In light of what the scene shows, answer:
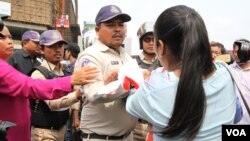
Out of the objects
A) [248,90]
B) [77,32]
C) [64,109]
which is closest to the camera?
[64,109]

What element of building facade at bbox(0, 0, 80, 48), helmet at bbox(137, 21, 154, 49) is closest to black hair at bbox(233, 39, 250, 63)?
helmet at bbox(137, 21, 154, 49)

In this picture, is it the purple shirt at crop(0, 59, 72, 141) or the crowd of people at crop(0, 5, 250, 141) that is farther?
the purple shirt at crop(0, 59, 72, 141)

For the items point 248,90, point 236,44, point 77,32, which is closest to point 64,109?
point 248,90

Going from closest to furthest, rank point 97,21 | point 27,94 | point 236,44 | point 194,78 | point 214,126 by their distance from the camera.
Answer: point 194,78, point 214,126, point 27,94, point 97,21, point 236,44

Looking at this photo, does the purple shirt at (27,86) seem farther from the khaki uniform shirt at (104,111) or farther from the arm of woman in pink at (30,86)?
the khaki uniform shirt at (104,111)

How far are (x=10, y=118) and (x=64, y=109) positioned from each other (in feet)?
4.08

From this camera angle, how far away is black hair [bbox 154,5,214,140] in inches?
71.6

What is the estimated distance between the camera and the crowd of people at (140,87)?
1857 mm

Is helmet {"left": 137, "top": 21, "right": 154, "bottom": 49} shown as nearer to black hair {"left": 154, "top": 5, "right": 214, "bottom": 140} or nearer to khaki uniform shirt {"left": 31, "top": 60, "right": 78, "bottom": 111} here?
khaki uniform shirt {"left": 31, "top": 60, "right": 78, "bottom": 111}

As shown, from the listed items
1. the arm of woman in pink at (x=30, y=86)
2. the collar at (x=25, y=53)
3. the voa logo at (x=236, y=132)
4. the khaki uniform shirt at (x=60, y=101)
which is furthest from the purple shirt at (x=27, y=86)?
the collar at (x=25, y=53)

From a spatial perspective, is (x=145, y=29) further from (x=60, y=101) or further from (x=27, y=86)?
(x=27, y=86)

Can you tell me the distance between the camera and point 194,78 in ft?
5.96

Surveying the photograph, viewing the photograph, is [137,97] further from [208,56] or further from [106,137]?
[106,137]

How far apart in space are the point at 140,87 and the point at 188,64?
33 cm
